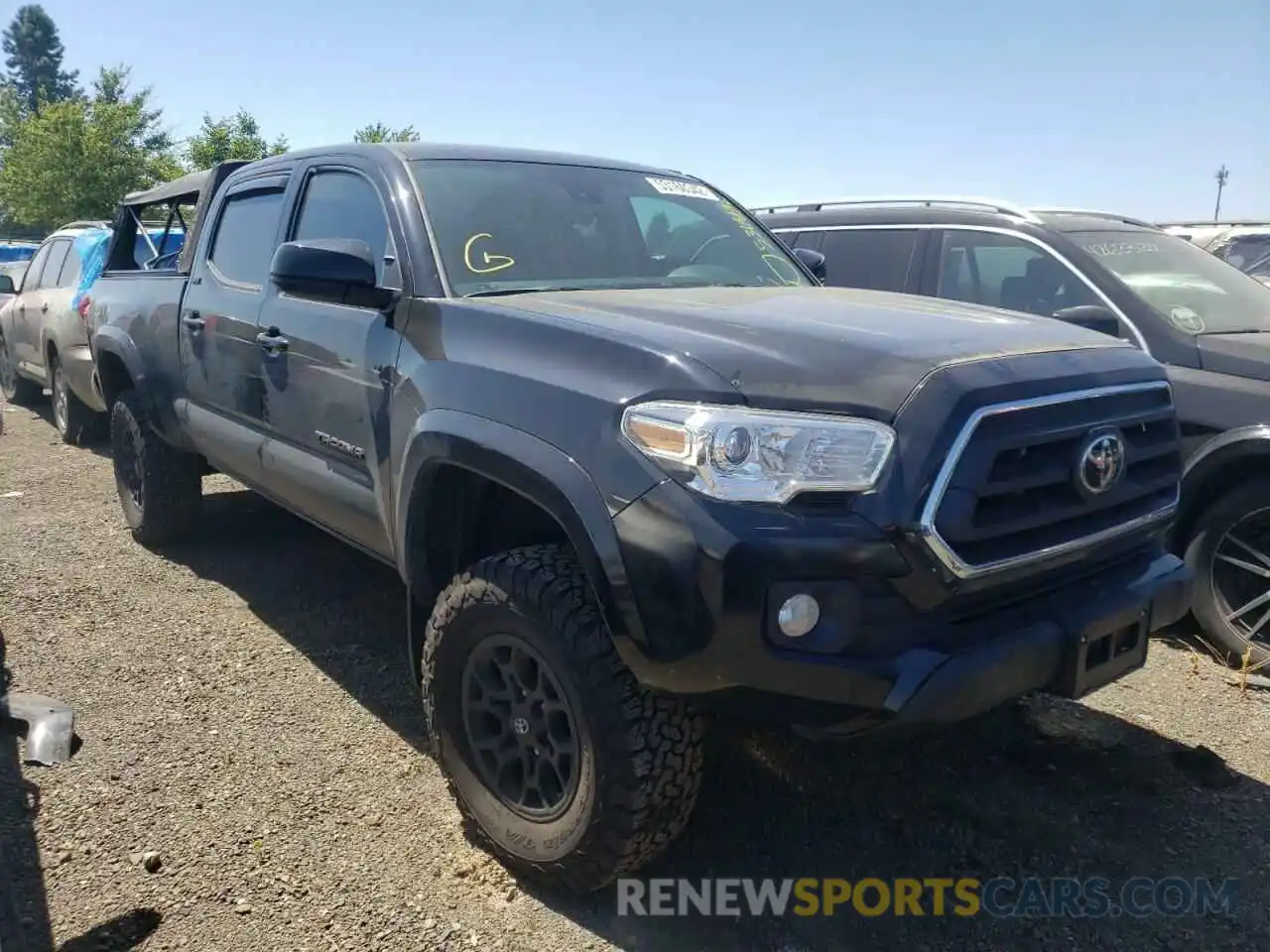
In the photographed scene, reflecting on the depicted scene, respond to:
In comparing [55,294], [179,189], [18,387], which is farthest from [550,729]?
[18,387]

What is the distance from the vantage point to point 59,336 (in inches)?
321

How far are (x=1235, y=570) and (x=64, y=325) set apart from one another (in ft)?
27.4

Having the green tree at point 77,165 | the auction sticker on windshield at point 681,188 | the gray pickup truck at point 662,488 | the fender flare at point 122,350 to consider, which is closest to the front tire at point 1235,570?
the gray pickup truck at point 662,488

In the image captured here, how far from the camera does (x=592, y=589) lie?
2.29 meters

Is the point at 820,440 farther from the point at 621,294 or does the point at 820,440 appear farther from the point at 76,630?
the point at 76,630

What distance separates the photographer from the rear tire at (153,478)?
510 cm

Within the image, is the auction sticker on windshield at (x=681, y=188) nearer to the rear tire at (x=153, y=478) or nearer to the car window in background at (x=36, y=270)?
the rear tire at (x=153, y=478)

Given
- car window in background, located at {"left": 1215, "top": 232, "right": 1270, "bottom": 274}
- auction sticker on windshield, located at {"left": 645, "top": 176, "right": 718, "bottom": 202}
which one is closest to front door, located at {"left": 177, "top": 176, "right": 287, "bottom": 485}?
auction sticker on windshield, located at {"left": 645, "top": 176, "right": 718, "bottom": 202}

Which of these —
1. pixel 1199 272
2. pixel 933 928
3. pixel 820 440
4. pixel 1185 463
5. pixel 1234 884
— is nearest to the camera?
pixel 820 440

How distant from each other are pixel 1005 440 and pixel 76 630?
3933 millimetres

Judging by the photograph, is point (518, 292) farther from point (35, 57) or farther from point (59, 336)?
point (35, 57)

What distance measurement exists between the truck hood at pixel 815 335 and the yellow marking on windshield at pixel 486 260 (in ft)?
0.72

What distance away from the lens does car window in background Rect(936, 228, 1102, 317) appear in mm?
4688

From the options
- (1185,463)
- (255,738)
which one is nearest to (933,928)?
(255,738)
